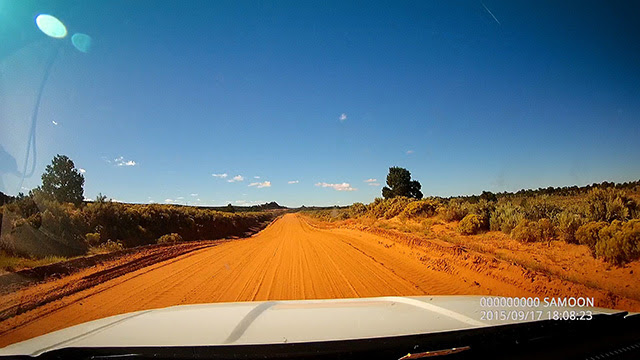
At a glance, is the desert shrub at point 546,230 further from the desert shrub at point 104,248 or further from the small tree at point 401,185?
the small tree at point 401,185

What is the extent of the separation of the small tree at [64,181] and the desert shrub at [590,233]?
26.3 m

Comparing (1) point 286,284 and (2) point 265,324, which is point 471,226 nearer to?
(1) point 286,284

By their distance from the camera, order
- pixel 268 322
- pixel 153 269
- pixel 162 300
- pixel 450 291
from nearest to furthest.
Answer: pixel 268 322 < pixel 162 300 < pixel 450 291 < pixel 153 269

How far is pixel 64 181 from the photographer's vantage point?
66.4ft

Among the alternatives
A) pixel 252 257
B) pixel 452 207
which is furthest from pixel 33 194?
pixel 452 207

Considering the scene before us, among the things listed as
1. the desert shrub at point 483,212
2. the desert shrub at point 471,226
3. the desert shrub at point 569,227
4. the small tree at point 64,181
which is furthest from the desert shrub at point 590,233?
the small tree at point 64,181

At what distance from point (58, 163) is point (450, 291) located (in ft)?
85.1

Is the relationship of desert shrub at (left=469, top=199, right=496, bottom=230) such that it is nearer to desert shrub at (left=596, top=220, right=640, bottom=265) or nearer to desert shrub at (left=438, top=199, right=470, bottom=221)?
desert shrub at (left=438, top=199, right=470, bottom=221)

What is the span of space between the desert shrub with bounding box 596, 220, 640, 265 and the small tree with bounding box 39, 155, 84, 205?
2641cm

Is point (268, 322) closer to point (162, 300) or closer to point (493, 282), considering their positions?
point (162, 300)

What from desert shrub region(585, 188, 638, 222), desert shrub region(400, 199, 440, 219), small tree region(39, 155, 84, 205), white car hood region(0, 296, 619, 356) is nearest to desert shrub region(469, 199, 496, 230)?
desert shrub region(400, 199, 440, 219)

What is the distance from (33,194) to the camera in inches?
502

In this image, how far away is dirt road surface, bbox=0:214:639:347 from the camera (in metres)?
5.02

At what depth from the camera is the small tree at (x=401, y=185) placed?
40.8 meters
